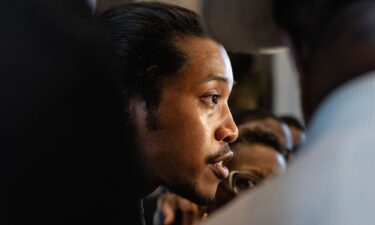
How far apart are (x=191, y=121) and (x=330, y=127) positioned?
42cm

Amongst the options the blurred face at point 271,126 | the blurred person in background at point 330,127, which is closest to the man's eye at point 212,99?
the blurred person in background at point 330,127

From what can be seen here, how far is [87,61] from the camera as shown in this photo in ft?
2.27

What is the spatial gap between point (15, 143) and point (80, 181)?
0.24 feet

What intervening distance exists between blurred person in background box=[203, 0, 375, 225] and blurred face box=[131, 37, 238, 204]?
36 centimetres

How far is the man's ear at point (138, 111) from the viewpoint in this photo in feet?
2.86

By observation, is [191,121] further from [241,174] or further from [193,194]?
[241,174]

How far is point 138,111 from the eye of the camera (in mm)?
877

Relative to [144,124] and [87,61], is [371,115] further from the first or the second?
[144,124]

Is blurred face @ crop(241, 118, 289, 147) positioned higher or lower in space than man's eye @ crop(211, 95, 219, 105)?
lower

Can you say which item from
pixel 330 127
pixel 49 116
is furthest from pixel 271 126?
pixel 330 127

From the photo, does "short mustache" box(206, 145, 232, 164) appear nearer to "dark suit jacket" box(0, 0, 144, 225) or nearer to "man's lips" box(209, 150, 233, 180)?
"man's lips" box(209, 150, 233, 180)

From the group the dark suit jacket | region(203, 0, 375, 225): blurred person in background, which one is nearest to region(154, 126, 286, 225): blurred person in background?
the dark suit jacket

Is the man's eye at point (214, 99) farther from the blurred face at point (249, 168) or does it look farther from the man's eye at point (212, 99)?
the blurred face at point (249, 168)

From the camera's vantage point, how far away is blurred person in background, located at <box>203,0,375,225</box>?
0.46 meters
